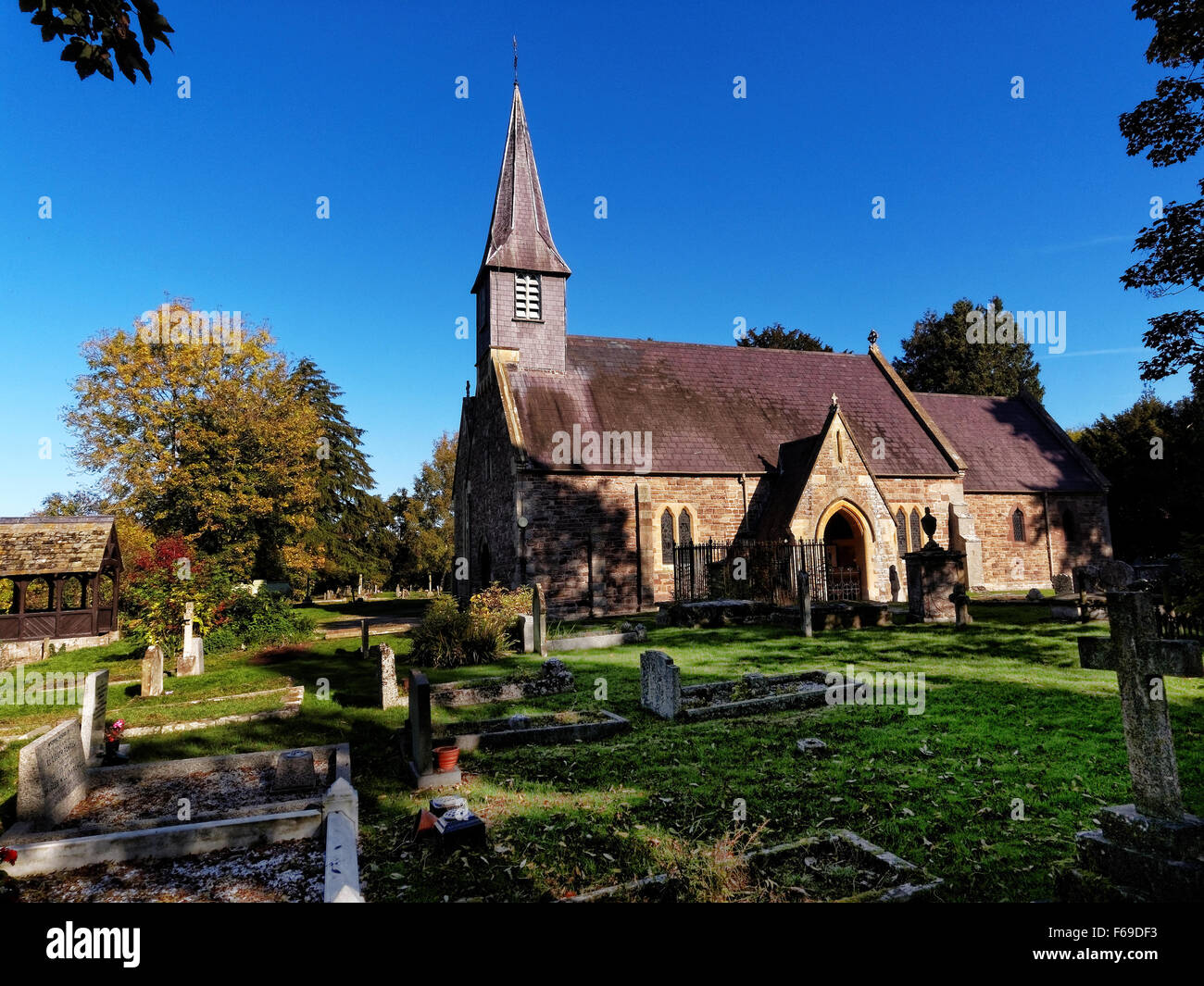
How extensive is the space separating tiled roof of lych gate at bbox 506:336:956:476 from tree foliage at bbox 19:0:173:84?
18.2 metres

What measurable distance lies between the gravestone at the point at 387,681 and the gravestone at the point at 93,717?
3.71 m

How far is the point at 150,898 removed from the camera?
4.81m

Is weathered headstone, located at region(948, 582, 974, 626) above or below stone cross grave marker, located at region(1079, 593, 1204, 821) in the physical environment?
below

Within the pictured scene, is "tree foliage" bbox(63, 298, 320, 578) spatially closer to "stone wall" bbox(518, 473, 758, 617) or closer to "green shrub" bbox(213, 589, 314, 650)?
"green shrub" bbox(213, 589, 314, 650)

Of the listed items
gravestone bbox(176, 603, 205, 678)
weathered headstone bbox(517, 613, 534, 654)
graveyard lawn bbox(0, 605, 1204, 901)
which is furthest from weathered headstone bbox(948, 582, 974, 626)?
gravestone bbox(176, 603, 205, 678)

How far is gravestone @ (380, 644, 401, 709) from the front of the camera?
1062 cm

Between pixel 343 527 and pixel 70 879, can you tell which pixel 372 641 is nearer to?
pixel 70 879

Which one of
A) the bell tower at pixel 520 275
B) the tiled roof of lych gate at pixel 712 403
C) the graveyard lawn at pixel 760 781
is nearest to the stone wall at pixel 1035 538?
the tiled roof of lych gate at pixel 712 403

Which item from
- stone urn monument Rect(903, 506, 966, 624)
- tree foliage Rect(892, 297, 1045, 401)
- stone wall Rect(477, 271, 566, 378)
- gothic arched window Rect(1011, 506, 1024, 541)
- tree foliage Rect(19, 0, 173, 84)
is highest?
tree foliage Rect(892, 297, 1045, 401)

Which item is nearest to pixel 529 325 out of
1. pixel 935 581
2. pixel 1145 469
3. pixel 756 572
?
pixel 756 572

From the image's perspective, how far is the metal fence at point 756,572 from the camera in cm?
2058

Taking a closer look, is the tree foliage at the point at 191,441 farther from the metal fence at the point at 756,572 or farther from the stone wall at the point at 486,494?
the metal fence at the point at 756,572
